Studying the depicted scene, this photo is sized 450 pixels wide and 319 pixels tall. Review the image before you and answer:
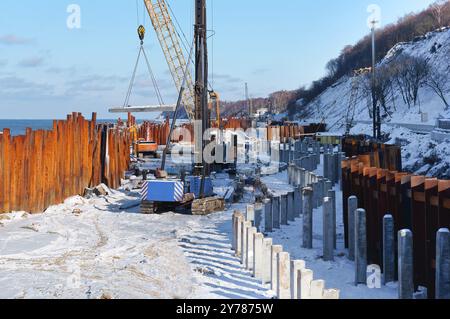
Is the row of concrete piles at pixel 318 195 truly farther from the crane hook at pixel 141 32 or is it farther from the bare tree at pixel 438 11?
the bare tree at pixel 438 11

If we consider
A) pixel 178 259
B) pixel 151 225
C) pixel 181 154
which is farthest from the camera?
Result: pixel 181 154

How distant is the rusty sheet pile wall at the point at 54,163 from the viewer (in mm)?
14961

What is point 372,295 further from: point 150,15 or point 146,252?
point 150,15

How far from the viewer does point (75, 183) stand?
1867 cm

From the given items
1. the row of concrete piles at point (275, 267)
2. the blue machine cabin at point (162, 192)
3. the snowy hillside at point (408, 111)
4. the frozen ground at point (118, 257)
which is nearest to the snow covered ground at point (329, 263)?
the row of concrete piles at point (275, 267)

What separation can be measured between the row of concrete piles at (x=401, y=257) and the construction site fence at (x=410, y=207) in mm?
300

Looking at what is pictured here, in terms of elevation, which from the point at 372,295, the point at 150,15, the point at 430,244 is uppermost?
the point at 150,15

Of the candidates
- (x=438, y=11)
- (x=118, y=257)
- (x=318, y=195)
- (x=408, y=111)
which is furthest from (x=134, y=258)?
(x=438, y=11)

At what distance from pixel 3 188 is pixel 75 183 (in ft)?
13.5

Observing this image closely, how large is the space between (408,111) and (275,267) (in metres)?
65.8

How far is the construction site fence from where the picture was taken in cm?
773

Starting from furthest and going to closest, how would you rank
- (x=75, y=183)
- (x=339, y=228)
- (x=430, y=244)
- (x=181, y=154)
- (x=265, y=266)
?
(x=181, y=154), (x=75, y=183), (x=339, y=228), (x=265, y=266), (x=430, y=244)
